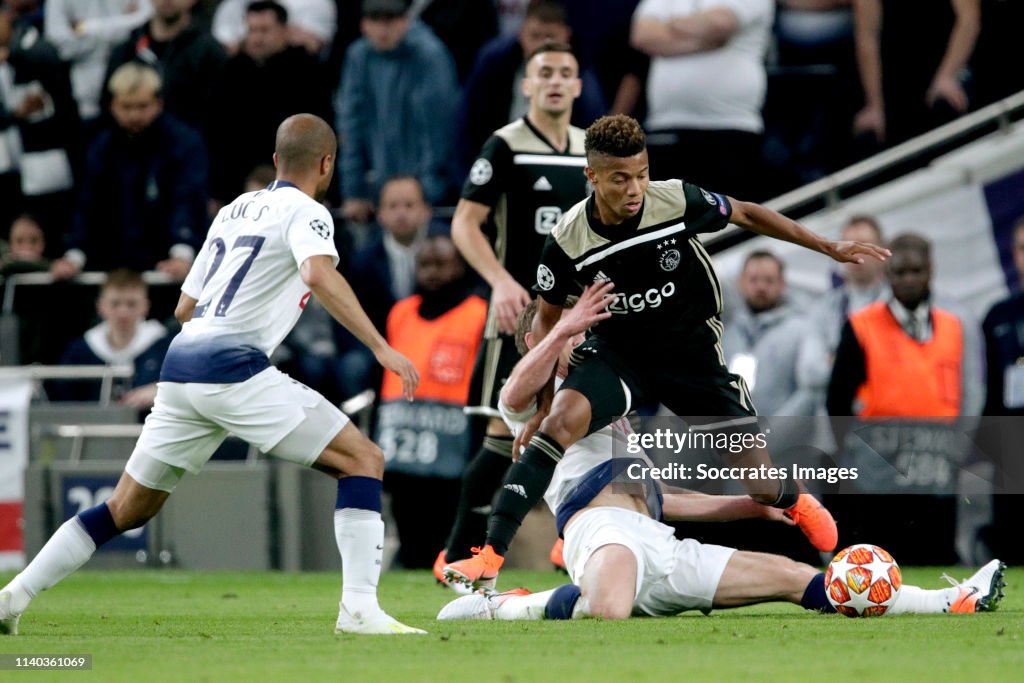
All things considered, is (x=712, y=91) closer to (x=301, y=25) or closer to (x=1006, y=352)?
(x=1006, y=352)

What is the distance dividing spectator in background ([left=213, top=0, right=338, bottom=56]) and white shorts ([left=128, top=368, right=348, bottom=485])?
293 inches

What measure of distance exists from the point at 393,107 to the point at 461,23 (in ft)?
4.08

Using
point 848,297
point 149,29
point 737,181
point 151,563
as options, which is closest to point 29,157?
point 149,29

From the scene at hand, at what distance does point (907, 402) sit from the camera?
36.0 ft

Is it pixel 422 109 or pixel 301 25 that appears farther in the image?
pixel 301 25

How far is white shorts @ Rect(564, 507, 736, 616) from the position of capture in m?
7.12

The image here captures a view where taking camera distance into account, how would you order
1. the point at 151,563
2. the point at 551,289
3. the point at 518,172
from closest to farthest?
1. the point at 551,289
2. the point at 518,172
3. the point at 151,563

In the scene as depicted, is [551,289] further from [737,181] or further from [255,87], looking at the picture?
[255,87]

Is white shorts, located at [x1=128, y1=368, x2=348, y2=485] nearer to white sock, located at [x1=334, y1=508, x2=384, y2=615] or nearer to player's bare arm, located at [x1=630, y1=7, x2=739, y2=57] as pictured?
white sock, located at [x1=334, y1=508, x2=384, y2=615]

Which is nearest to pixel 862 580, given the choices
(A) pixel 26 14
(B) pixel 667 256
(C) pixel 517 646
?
(B) pixel 667 256

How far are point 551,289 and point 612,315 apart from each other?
374mm

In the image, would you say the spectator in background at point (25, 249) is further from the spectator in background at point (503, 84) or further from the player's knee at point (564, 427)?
the player's knee at point (564, 427)

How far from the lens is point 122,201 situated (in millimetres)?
13570

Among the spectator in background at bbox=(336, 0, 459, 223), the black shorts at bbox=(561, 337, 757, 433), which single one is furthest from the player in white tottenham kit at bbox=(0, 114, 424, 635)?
the spectator in background at bbox=(336, 0, 459, 223)
